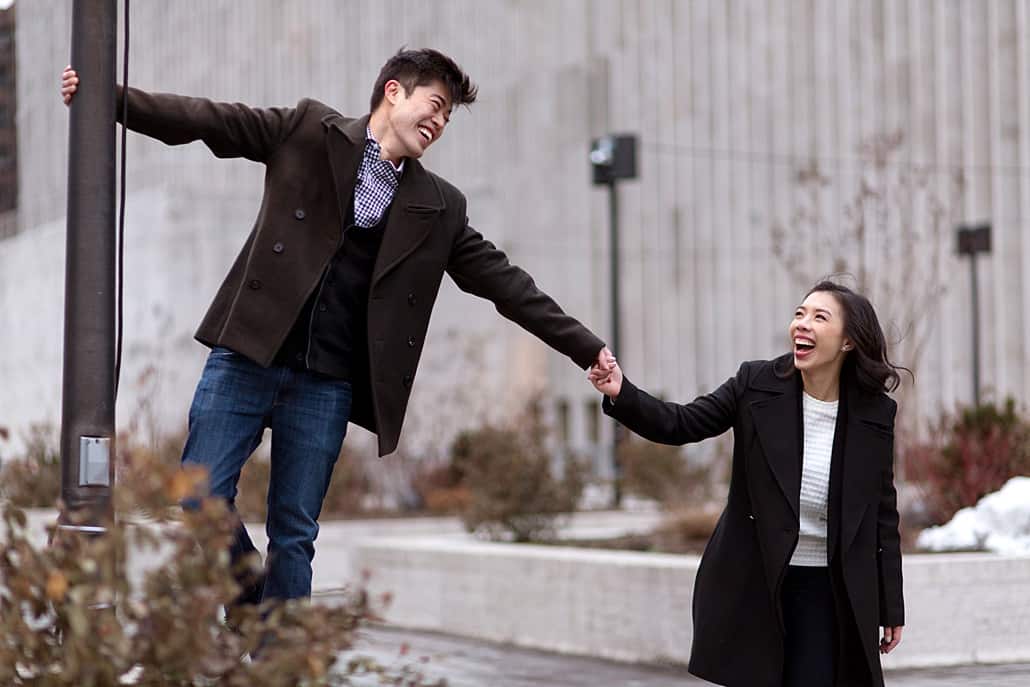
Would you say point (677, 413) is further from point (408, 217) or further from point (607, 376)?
point (408, 217)

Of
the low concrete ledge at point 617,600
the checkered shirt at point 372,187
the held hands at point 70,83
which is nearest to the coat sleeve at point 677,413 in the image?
the checkered shirt at point 372,187

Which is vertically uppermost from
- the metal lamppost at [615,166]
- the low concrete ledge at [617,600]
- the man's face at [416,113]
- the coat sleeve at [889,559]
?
the metal lamppost at [615,166]

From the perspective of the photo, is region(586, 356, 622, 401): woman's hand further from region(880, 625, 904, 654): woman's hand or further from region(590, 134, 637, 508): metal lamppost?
region(590, 134, 637, 508): metal lamppost

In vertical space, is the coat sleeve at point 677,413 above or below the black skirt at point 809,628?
above

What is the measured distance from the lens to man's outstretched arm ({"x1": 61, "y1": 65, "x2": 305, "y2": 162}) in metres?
4.45

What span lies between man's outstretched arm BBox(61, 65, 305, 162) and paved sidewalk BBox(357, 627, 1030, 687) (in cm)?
320

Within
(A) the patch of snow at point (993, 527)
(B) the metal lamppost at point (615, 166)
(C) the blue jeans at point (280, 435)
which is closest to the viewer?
(C) the blue jeans at point (280, 435)

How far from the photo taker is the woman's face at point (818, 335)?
5160 millimetres

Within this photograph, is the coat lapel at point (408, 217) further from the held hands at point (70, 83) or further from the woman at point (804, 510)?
the held hands at point (70, 83)

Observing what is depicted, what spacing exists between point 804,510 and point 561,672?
402 cm

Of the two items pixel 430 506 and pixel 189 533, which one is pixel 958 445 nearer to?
pixel 430 506

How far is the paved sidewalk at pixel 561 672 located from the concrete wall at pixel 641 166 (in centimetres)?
1166

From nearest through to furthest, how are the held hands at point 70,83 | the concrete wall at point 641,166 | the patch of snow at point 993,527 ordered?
the held hands at point 70,83 < the patch of snow at point 993,527 < the concrete wall at point 641,166

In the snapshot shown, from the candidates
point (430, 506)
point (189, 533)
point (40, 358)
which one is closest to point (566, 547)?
point (430, 506)
